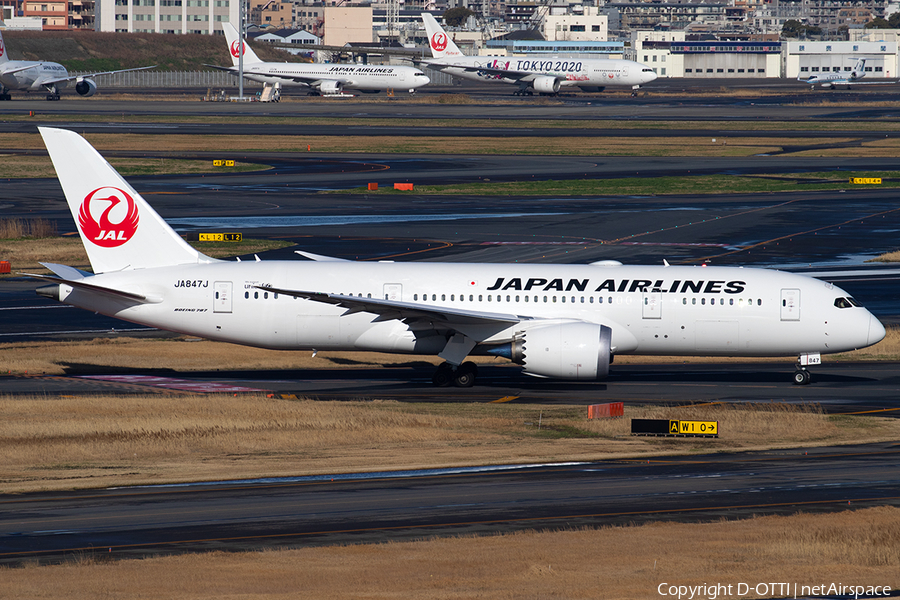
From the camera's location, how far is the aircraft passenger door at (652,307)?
40156 mm

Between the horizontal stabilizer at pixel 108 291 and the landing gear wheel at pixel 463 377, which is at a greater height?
the horizontal stabilizer at pixel 108 291

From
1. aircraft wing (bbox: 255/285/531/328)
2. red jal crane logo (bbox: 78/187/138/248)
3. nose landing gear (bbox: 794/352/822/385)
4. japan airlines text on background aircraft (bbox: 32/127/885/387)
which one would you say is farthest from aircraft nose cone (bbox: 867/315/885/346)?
Result: red jal crane logo (bbox: 78/187/138/248)

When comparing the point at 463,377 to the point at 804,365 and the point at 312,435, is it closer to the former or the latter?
the point at 312,435

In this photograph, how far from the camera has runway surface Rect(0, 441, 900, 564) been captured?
22.7 metres

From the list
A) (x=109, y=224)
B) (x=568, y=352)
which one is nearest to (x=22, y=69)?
(x=109, y=224)

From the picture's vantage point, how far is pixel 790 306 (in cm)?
4031

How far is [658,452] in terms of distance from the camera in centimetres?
3166

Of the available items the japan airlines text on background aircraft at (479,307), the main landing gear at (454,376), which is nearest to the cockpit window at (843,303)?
the japan airlines text on background aircraft at (479,307)

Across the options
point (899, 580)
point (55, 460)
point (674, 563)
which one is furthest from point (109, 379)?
point (899, 580)

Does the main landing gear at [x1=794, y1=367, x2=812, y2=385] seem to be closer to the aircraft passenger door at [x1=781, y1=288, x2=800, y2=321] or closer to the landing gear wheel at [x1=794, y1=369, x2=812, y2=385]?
the landing gear wheel at [x1=794, y1=369, x2=812, y2=385]

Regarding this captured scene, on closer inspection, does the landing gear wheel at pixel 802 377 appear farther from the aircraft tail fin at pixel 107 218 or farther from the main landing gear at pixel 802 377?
the aircraft tail fin at pixel 107 218

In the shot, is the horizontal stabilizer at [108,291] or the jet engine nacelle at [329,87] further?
the jet engine nacelle at [329,87]

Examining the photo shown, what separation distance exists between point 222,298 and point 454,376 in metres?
8.66

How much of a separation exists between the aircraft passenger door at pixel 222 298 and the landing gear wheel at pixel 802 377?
67.4ft
